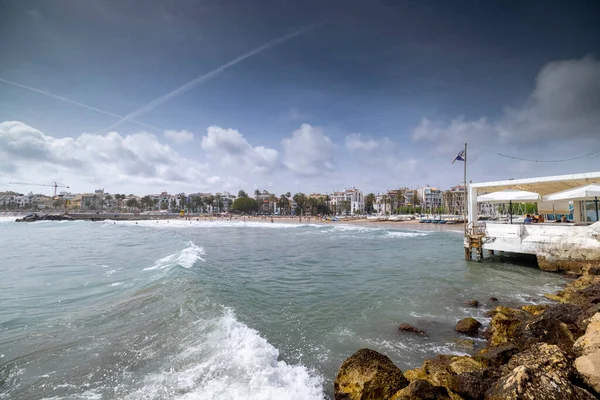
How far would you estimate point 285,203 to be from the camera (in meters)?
157

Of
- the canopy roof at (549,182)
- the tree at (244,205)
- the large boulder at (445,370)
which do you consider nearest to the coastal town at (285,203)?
the tree at (244,205)

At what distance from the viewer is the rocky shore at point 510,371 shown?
3976 mm

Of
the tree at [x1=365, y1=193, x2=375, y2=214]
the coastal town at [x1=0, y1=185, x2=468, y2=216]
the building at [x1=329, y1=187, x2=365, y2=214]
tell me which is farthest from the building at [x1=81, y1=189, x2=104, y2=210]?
the tree at [x1=365, y1=193, x2=375, y2=214]

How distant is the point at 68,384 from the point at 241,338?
410 cm

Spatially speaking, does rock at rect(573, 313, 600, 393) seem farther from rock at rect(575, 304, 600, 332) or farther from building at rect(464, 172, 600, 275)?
building at rect(464, 172, 600, 275)

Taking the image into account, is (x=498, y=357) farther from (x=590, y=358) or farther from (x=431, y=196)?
(x=431, y=196)

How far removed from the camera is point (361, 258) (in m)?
24.6

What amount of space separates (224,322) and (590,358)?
926 centimetres

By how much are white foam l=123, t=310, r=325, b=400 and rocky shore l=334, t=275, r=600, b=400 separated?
1.26 m

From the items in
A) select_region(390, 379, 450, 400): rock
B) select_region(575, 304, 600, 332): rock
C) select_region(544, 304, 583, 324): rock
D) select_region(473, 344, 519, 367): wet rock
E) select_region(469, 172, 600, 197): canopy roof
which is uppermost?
select_region(469, 172, 600, 197): canopy roof

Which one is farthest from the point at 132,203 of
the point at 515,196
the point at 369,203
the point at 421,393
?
the point at 421,393

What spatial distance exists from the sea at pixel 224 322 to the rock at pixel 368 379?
34.2 inches

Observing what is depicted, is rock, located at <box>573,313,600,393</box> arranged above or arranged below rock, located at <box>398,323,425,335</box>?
above

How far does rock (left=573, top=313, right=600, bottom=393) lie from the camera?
4.31 meters
